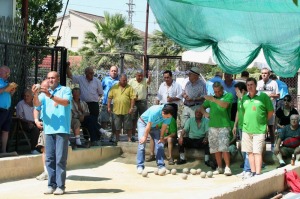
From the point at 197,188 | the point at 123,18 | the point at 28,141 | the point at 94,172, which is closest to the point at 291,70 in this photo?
the point at 197,188

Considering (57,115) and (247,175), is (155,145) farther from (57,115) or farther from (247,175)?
(57,115)

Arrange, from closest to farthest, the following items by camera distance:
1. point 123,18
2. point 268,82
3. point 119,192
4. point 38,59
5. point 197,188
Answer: point 119,192, point 197,188, point 38,59, point 268,82, point 123,18

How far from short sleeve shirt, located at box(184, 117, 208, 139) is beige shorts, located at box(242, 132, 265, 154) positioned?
6.06 feet

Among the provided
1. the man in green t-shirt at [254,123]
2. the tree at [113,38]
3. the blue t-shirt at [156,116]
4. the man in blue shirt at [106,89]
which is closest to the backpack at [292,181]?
the man in green t-shirt at [254,123]

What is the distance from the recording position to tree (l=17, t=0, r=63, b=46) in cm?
3172

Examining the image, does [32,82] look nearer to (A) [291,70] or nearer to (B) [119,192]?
(B) [119,192]

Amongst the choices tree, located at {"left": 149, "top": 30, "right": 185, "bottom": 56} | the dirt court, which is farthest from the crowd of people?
tree, located at {"left": 149, "top": 30, "right": 185, "bottom": 56}

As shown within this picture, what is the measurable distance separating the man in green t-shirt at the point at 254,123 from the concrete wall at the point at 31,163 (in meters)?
3.30

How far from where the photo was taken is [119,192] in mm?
10070

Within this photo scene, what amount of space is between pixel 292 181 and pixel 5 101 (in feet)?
16.2

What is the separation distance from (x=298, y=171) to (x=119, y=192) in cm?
344

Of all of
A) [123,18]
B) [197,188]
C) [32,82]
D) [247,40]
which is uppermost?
[123,18]

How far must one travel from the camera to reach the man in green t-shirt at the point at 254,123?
438 inches

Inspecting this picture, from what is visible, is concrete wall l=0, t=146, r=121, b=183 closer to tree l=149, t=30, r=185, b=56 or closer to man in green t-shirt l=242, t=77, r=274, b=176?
man in green t-shirt l=242, t=77, r=274, b=176
